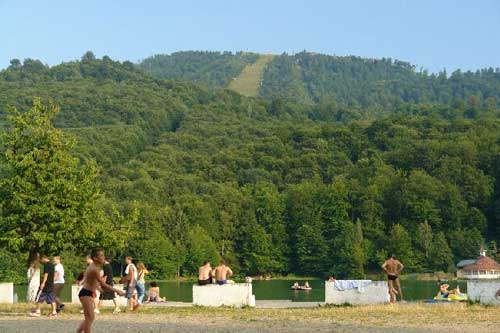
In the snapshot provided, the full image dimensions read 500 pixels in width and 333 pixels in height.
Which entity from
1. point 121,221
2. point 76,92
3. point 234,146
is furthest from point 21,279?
point 76,92

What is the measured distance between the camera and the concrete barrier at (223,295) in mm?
28844

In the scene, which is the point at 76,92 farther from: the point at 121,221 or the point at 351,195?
the point at 121,221

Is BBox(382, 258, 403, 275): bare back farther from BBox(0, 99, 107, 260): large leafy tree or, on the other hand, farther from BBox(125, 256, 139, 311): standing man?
BBox(0, 99, 107, 260): large leafy tree

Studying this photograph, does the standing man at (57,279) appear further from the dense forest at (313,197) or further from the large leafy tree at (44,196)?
the dense forest at (313,197)

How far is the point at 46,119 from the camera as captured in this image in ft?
111

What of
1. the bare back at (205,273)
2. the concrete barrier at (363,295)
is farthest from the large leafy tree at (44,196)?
the concrete barrier at (363,295)

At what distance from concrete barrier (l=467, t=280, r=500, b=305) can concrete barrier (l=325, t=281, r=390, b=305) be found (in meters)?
2.84

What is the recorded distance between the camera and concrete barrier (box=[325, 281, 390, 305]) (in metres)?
29.6

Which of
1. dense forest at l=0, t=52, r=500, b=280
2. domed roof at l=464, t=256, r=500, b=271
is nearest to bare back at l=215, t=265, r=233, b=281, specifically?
dense forest at l=0, t=52, r=500, b=280

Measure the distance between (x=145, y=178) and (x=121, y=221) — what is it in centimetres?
9151

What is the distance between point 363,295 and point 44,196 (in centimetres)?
1058

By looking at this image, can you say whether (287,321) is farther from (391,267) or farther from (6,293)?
(6,293)

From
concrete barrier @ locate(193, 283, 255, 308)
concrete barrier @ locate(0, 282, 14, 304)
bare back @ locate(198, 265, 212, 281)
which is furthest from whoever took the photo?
concrete barrier @ locate(0, 282, 14, 304)

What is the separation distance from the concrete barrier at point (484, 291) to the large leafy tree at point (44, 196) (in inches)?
486
